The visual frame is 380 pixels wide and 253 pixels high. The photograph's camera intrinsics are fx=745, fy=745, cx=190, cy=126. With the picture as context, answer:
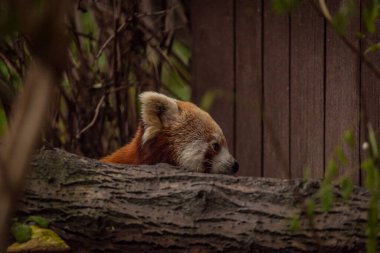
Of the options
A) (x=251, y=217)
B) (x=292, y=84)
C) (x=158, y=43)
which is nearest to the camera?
(x=251, y=217)

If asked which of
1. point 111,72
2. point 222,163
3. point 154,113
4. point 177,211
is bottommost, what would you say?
point 177,211

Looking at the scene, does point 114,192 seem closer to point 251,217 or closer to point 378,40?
point 251,217

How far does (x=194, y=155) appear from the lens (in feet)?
13.9

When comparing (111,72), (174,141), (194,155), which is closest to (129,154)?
(174,141)

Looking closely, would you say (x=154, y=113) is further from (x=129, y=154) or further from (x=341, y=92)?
(x=341, y=92)

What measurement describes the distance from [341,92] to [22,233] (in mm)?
1997

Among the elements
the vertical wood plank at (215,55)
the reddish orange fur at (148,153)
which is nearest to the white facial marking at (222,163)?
the reddish orange fur at (148,153)

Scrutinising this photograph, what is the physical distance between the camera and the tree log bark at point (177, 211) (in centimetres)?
296

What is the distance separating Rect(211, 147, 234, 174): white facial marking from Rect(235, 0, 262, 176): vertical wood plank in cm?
55

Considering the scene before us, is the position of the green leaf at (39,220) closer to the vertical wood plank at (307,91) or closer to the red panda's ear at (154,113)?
the red panda's ear at (154,113)

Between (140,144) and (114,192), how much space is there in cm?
105

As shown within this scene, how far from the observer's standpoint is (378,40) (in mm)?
3838

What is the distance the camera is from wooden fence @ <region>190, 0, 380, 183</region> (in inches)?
159

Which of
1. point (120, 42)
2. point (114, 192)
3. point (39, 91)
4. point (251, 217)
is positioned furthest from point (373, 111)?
point (39, 91)
